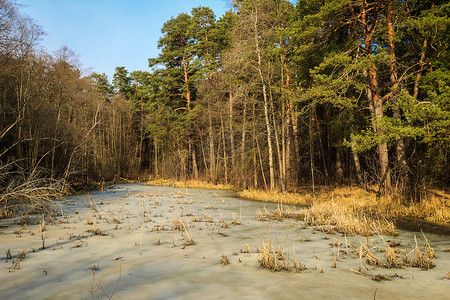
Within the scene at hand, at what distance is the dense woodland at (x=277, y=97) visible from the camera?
995 centimetres

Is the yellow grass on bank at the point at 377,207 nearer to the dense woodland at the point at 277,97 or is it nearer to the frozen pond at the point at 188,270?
the dense woodland at the point at 277,97

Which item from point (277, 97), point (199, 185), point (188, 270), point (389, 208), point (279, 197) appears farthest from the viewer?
point (199, 185)

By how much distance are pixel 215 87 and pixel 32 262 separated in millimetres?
21034

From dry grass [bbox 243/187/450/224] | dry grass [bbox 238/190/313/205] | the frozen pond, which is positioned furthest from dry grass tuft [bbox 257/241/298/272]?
dry grass [bbox 238/190/313/205]

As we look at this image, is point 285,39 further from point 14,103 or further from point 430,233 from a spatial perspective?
point 14,103

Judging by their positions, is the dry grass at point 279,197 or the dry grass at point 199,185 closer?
the dry grass at point 279,197

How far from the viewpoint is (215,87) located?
930 inches

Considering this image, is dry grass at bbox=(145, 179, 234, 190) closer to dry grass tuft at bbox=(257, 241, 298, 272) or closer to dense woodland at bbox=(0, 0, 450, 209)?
dense woodland at bbox=(0, 0, 450, 209)

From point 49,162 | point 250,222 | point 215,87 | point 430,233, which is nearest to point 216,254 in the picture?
point 250,222

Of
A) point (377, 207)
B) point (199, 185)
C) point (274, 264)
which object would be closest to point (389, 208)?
point (377, 207)

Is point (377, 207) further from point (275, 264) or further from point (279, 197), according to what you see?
point (275, 264)

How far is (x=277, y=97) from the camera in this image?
A: 1727cm

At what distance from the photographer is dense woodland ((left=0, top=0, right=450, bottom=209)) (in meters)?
9.95

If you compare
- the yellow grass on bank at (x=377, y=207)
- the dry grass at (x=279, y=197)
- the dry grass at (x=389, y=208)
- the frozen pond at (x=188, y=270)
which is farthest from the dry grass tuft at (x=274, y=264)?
the dry grass at (x=279, y=197)
